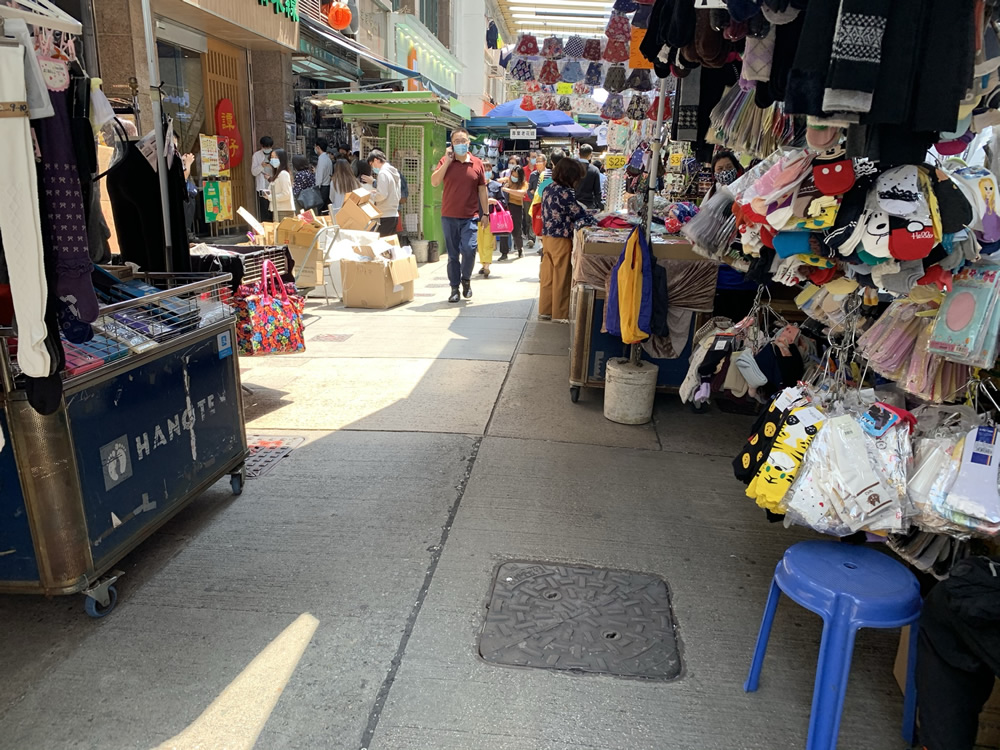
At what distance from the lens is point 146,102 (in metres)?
8.01

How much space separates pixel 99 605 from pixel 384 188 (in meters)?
8.81

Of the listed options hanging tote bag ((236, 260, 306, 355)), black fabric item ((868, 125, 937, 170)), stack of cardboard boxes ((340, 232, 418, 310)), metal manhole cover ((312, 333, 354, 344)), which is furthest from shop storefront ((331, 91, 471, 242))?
black fabric item ((868, 125, 937, 170))

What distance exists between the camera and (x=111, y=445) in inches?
112

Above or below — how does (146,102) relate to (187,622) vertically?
above

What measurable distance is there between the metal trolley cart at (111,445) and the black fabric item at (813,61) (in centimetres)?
274

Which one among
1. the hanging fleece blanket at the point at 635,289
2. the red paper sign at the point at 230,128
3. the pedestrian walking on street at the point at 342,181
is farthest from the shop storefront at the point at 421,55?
the hanging fleece blanket at the point at 635,289

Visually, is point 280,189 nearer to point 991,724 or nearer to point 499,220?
point 499,220

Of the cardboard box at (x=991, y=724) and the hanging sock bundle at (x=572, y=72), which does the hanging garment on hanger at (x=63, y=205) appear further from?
the hanging sock bundle at (x=572, y=72)

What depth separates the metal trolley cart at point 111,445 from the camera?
8.49 feet

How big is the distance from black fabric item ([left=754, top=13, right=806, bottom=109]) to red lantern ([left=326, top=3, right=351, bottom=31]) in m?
12.0

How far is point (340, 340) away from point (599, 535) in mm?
4542

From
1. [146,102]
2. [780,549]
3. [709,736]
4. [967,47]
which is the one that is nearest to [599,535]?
[780,549]

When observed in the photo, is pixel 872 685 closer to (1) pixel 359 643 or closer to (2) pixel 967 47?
(1) pixel 359 643

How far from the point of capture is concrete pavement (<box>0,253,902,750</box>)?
2.35 metres
